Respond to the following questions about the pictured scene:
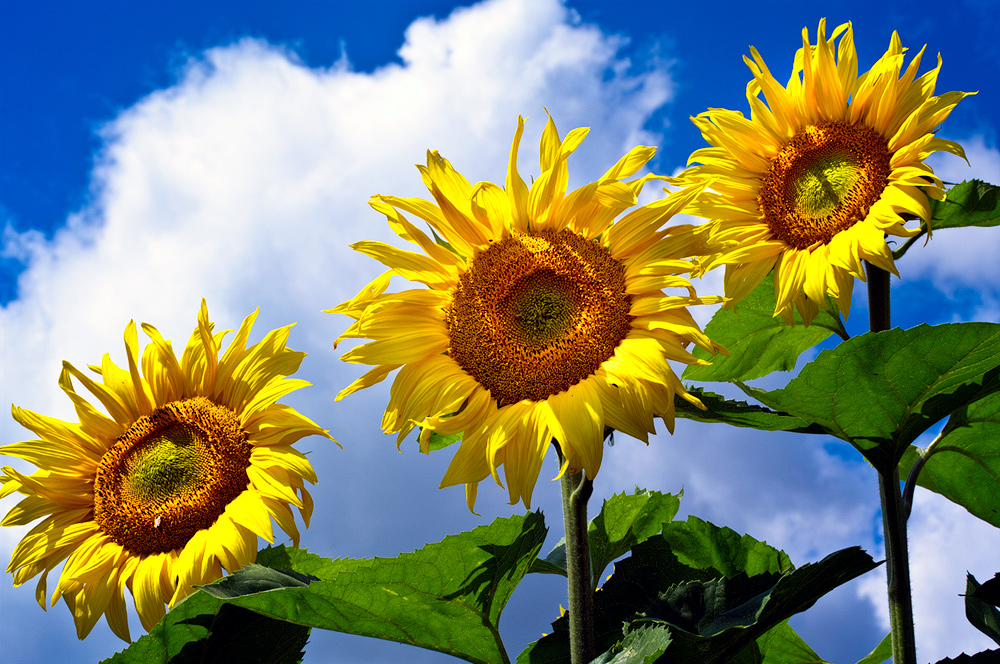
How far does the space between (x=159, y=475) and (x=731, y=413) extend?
66.7 inches

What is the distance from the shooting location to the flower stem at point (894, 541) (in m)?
2.22

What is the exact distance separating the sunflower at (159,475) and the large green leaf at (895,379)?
4.38ft

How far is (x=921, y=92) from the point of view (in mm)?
2467

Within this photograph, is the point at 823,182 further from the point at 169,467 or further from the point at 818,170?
the point at 169,467

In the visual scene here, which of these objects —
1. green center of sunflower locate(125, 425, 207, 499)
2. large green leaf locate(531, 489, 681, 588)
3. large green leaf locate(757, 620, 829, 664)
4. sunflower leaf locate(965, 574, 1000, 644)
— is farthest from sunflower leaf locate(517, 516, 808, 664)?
green center of sunflower locate(125, 425, 207, 499)

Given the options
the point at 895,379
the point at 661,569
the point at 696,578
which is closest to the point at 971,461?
the point at 895,379

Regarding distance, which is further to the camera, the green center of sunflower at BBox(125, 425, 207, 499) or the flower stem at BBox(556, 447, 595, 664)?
the green center of sunflower at BBox(125, 425, 207, 499)

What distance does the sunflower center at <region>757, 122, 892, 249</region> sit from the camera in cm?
255

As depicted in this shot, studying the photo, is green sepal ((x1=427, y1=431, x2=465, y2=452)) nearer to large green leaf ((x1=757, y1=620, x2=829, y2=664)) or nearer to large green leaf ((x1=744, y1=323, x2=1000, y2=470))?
large green leaf ((x1=744, y1=323, x2=1000, y2=470))

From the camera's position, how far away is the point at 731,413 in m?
1.91

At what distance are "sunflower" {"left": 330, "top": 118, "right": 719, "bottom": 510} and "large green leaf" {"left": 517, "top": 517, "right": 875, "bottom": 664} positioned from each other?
1.63 feet

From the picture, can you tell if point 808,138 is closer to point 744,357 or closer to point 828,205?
point 828,205

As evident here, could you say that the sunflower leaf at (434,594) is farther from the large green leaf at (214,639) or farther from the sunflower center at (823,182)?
the sunflower center at (823,182)

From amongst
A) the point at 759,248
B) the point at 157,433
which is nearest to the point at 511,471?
the point at 759,248
